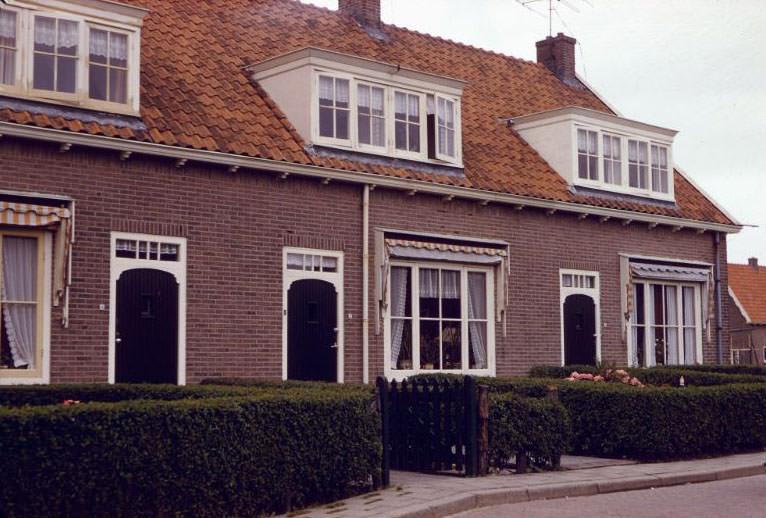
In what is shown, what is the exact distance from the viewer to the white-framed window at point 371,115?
1925 centimetres

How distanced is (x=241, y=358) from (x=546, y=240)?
8201 mm

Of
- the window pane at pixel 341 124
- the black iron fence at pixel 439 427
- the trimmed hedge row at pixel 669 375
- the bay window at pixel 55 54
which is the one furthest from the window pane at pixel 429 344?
the bay window at pixel 55 54

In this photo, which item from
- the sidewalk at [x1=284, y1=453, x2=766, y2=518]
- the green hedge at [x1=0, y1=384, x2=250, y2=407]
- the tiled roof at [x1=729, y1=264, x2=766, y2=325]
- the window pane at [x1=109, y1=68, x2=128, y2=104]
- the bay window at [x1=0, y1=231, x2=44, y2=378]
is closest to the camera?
the sidewalk at [x1=284, y1=453, x2=766, y2=518]

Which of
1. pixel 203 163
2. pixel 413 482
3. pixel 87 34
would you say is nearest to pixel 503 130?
pixel 203 163

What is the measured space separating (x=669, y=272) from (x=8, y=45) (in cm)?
1618

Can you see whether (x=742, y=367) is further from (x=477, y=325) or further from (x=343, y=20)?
(x=343, y=20)

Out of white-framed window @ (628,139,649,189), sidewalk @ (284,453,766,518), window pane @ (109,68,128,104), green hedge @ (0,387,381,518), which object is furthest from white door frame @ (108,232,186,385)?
white-framed window @ (628,139,649,189)

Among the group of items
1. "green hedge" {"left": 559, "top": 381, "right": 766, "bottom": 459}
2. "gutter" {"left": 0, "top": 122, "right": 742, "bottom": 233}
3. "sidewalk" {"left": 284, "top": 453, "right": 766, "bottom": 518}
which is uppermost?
"gutter" {"left": 0, "top": 122, "right": 742, "bottom": 233}

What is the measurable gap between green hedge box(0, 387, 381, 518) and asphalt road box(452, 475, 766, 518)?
1.50 meters

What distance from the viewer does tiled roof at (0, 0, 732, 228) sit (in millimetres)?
17328

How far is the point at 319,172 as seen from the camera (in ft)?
59.4

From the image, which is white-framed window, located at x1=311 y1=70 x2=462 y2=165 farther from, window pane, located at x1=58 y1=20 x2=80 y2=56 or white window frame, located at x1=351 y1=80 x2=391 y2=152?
window pane, located at x1=58 y1=20 x2=80 y2=56

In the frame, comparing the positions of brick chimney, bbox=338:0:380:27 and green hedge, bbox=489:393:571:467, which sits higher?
brick chimney, bbox=338:0:380:27

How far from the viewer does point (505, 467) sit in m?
13.8
